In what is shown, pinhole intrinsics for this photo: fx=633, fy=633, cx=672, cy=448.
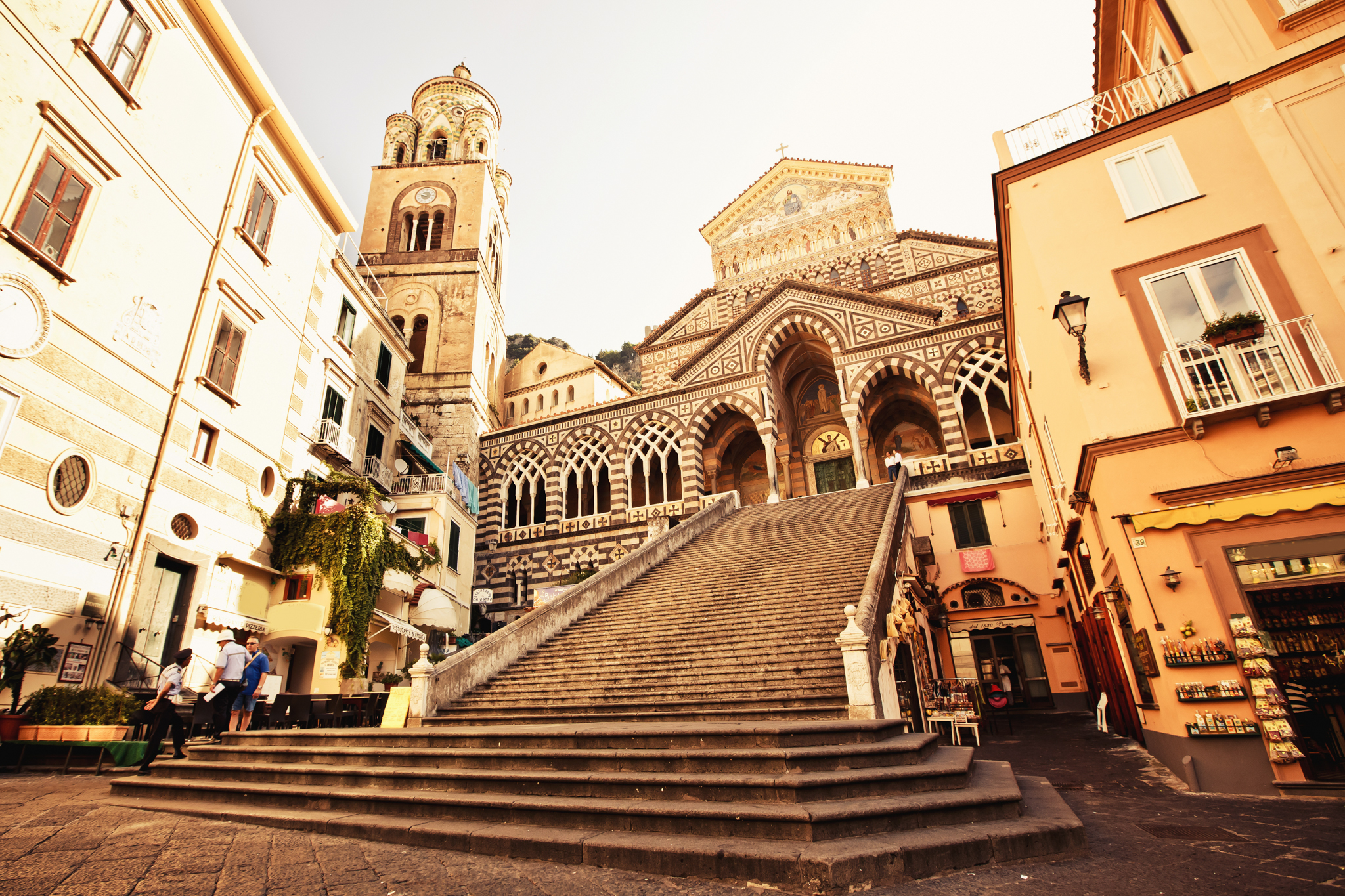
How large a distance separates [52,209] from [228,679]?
23.4 ft

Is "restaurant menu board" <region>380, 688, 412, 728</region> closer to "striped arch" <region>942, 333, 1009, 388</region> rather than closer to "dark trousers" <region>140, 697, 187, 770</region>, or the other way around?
"dark trousers" <region>140, 697, 187, 770</region>

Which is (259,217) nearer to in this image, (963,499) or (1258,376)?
(1258,376)

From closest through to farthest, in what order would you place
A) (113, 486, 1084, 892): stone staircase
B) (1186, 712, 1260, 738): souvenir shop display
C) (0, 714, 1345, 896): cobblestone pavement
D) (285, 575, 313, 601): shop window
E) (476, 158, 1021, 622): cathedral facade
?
(0, 714, 1345, 896): cobblestone pavement → (113, 486, 1084, 892): stone staircase → (1186, 712, 1260, 738): souvenir shop display → (285, 575, 313, 601): shop window → (476, 158, 1021, 622): cathedral facade

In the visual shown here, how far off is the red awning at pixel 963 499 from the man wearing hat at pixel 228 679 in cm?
1652

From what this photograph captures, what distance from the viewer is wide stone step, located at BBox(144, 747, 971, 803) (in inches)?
184

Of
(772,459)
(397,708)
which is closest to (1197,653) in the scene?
(397,708)

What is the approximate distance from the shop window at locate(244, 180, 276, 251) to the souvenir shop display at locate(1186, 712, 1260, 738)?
17.2 m

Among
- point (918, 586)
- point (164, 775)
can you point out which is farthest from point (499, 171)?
point (164, 775)

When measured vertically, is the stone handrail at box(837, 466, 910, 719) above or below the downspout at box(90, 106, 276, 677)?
below

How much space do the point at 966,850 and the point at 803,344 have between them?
21.7 meters

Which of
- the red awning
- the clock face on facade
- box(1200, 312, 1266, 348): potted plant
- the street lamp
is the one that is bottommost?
box(1200, 312, 1266, 348): potted plant

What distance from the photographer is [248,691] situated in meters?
8.84

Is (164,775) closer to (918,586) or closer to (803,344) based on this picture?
(918,586)

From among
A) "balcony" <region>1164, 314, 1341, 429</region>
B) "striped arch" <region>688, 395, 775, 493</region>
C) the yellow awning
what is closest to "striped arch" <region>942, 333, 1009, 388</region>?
"striped arch" <region>688, 395, 775, 493</region>
